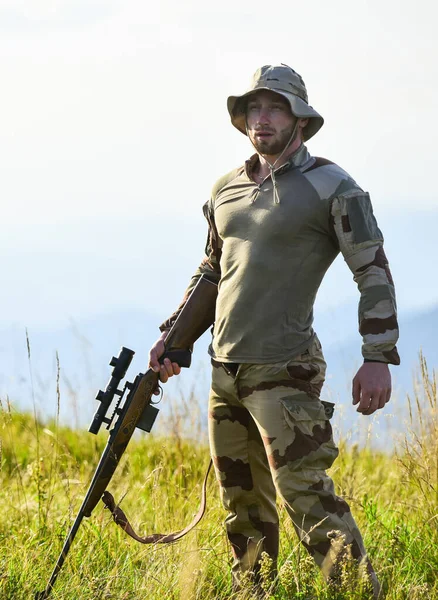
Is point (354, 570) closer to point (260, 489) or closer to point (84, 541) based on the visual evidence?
point (260, 489)

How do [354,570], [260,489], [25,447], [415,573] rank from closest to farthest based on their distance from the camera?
[354,570] → [260,489] → [415,573] → [25,447]

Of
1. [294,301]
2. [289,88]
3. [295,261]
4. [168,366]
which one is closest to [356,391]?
[294,301]

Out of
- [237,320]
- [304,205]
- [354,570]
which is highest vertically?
[304,205]

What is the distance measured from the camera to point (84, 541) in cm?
481

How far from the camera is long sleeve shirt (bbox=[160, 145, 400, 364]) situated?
3912 millimetres

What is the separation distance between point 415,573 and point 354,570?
3.30 ft

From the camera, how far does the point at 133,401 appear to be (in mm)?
4406

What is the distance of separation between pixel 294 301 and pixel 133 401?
3.34 feet

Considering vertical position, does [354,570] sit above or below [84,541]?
above

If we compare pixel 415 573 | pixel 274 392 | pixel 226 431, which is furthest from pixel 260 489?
pixel 415 573

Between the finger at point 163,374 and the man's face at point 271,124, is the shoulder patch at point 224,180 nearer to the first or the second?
the man's face at point 271,124

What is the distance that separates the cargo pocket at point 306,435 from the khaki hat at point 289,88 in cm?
136

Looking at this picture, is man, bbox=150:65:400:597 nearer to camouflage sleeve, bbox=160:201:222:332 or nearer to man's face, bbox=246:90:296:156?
man's face, bbox=246:90:296:156

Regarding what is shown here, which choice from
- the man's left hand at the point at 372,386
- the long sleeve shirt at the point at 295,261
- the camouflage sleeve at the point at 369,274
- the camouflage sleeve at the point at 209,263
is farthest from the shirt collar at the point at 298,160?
the man's left hand at the point at 372,386
